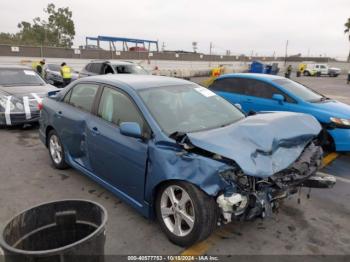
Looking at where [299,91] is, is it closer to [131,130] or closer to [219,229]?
[219,229]

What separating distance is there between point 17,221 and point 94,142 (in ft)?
6.00

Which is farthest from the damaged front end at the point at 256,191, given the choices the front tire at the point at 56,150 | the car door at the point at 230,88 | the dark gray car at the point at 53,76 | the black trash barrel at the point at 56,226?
the dark gray car at the point at 53,76

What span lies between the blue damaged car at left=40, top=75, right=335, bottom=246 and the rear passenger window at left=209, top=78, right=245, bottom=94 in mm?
3543

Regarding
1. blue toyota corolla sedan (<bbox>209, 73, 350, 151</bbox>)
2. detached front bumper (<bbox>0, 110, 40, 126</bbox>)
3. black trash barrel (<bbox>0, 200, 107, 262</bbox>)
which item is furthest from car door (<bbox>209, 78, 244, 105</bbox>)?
black trash barrel (<bbox>0, 200, 107, 262</bbox>)

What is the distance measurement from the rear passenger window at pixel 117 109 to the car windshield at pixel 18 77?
210 inches

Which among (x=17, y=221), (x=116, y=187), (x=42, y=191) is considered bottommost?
(x=42, y=191)

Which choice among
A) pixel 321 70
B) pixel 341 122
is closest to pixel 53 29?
pixel 321 70

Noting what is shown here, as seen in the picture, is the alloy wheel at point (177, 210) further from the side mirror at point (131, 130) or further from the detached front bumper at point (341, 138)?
the detached front bumper at point (341, 138)

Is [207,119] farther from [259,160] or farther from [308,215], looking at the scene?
[308,215]

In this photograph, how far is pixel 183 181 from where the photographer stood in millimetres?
2752

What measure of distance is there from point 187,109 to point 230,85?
440 cm

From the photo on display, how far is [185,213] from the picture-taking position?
2855mm

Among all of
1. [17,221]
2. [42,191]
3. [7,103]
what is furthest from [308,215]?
[7,103]

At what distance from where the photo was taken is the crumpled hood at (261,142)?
2.62 metres
